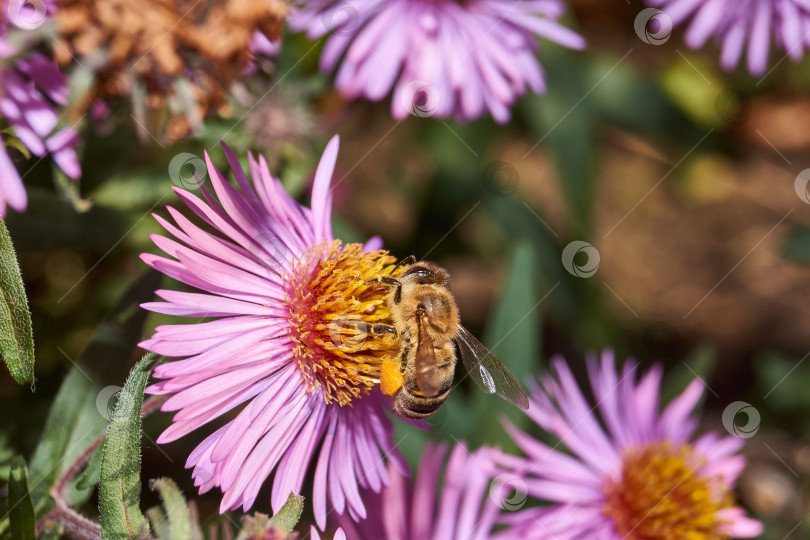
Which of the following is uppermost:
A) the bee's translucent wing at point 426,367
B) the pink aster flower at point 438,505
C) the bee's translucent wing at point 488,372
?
the bee's translucent wing at point 426,367

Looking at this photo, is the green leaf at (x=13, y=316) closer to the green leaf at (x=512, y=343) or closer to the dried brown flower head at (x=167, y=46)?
the dried brown flower head at (x=167, y=46)

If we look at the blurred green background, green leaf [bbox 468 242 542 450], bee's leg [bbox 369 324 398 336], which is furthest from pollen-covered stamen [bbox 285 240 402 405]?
green leaf [bbox 468 242 542 450]

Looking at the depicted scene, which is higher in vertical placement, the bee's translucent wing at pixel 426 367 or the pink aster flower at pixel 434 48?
the pink aster flower at pixel 434 48

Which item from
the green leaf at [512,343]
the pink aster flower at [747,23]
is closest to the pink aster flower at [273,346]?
the green leaf at [512,343]

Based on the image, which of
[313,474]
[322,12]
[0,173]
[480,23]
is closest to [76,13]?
[0,173]

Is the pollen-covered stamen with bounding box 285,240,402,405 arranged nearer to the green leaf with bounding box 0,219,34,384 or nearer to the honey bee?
the honey bee

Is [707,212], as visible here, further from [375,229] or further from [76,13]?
[76,13]
